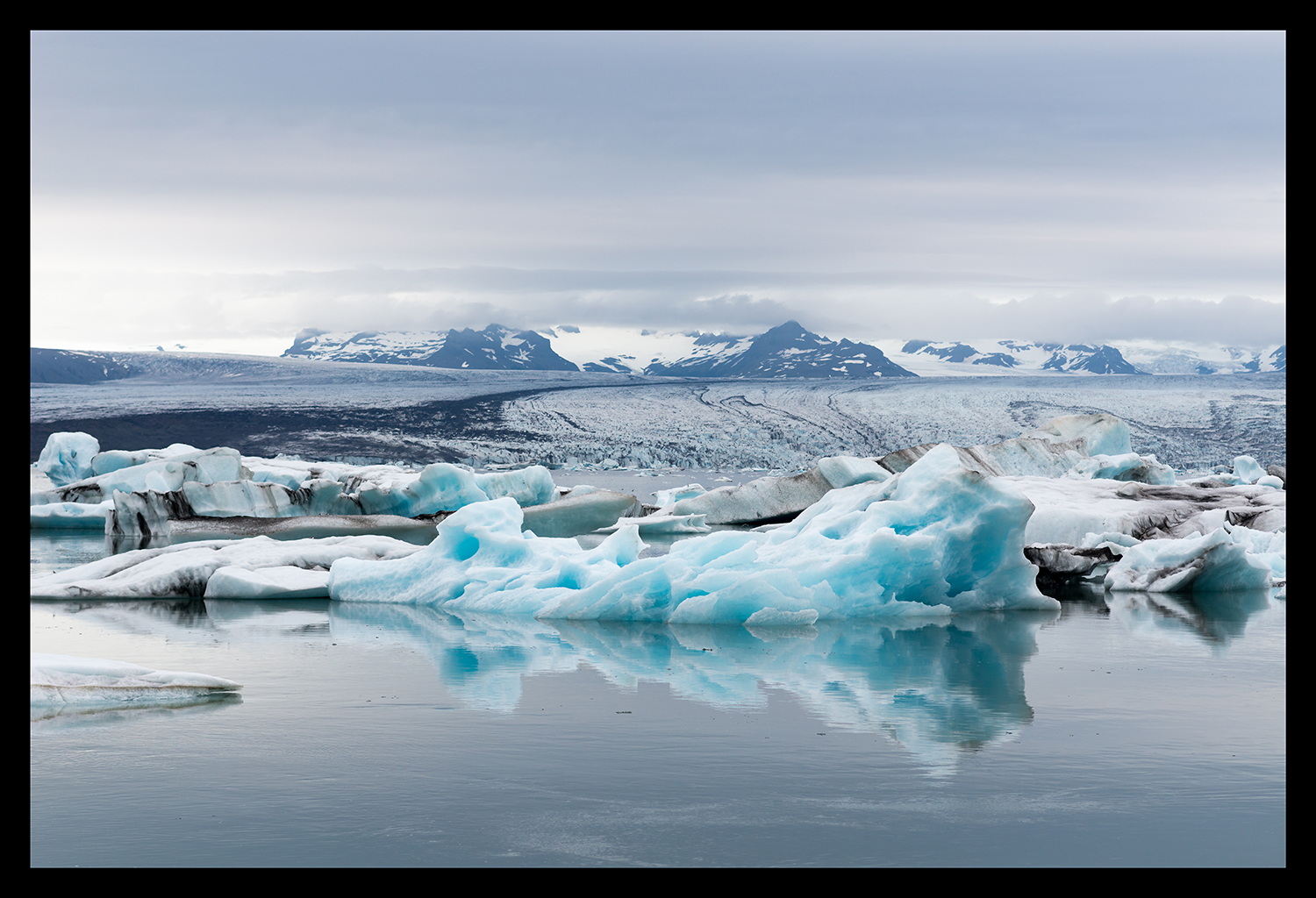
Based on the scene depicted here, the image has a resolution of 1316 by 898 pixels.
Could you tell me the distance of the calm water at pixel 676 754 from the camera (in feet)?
11.9

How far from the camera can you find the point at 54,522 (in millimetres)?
18156

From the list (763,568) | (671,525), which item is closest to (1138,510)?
(763,568)

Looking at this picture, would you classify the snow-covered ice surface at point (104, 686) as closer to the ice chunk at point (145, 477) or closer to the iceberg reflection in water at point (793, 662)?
the iceberg reflection in water at point (793, 662)

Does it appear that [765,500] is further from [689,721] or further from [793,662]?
[689,721]

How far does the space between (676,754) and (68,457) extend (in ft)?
74.4

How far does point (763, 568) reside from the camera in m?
9.26

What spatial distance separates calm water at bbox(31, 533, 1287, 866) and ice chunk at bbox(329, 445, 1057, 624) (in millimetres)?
806

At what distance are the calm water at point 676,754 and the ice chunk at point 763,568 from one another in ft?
2.64

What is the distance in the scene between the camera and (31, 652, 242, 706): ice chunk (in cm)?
523

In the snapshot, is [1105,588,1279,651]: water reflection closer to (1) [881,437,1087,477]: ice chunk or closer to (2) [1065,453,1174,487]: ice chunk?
(1) [881,437,1087,477]: ice chunk

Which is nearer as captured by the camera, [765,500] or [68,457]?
[765,500]

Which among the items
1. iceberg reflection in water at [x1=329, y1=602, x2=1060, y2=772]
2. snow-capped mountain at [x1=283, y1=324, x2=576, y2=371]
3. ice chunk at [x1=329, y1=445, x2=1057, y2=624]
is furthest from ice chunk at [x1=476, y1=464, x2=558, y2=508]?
snow-capped mountain at [x1=283, y1=324, x2=576, y2=371]
